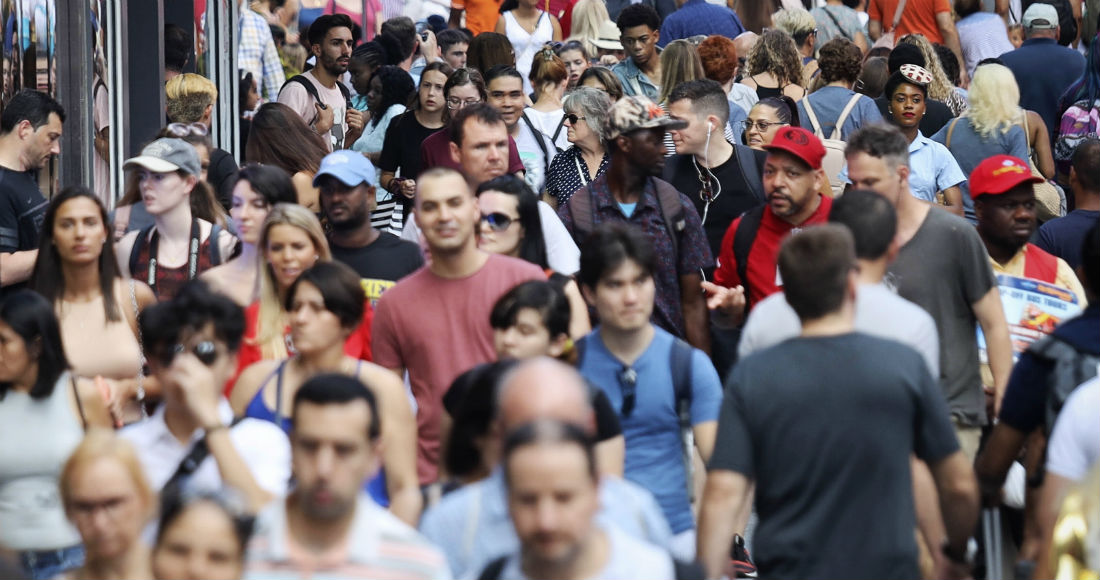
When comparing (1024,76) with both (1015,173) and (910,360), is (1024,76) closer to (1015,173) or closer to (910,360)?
(1015,173)

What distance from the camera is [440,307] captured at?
6.48 metres

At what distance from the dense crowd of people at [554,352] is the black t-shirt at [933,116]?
718 mm

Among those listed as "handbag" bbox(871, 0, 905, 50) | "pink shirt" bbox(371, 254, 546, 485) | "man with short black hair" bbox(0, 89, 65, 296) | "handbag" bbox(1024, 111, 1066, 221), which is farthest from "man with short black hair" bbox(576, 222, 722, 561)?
"handbag" bbox(871, 0, 905, 50)

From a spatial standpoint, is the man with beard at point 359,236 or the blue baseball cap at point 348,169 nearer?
the man with beard at point 359,236

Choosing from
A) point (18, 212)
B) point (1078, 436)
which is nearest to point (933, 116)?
point (18, 212)

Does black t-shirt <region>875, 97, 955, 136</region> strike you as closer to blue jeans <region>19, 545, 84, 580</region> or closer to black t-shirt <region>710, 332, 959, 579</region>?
black t-shirt <region>710, 332, 959, 579</region>

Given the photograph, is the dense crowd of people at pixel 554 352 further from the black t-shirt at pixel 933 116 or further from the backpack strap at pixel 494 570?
the black t-shirt at pixel 933 116

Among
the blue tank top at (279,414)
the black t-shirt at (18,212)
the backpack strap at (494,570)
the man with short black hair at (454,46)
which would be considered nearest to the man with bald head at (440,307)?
the blue tank top at (279,414)

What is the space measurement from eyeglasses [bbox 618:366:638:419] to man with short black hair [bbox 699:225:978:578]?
72 centimetres

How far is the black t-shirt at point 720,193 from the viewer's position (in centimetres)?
889

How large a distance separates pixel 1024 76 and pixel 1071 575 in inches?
378

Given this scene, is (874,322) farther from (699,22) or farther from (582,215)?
(699,22)

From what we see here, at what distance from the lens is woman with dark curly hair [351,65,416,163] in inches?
466

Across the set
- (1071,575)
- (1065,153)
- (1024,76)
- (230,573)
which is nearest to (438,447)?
(230,573)
